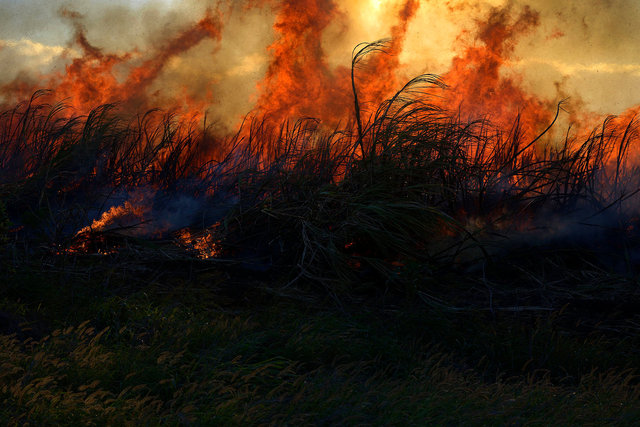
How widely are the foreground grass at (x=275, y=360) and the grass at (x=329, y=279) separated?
13mm

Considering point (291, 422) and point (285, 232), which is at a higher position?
point (285, 232)

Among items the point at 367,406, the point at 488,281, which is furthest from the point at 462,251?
the point at 367,406

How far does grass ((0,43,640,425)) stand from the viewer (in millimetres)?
2412

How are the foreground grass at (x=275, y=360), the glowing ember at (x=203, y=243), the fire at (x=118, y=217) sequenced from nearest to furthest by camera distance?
the foreground grass at (x=275, y=360) → the glowing ember at (x=203, y=243) → the fire at (x=118, y=217)

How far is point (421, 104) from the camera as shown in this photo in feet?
15.8

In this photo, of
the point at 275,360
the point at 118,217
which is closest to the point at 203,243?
the point at 118,217

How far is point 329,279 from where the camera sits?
3998 mm

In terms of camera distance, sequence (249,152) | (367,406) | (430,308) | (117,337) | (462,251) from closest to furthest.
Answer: (367,406) < (117,337) < (430,308) < (462,251) < (249,152)

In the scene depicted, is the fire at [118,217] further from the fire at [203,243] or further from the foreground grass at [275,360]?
the foreground grass at [275,360]

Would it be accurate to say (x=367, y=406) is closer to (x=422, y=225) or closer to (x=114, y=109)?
(x=422, y=225)

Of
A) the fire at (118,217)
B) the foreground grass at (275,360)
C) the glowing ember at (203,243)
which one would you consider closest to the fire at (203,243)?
the glowing ember at (203,243)

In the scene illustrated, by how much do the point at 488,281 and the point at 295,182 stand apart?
4.87 feet

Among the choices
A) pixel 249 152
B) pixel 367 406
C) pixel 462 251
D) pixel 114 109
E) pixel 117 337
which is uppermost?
pixel 114 109

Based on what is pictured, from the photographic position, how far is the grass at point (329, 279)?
7.91 feet
